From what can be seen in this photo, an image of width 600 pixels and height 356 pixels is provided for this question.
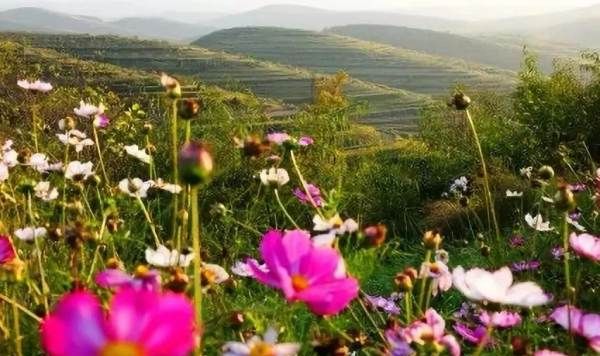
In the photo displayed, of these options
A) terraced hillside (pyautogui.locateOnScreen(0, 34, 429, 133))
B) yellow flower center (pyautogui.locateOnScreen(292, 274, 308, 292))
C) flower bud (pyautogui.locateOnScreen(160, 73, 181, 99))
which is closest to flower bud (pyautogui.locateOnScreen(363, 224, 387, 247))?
yellow flower center (pyautogui.locateOnScreen(292, 274, 308, 292))

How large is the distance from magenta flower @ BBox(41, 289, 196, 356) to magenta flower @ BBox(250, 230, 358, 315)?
0.27 m

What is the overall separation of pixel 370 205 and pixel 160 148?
2.61m

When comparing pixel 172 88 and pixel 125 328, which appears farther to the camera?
pixel 172 88

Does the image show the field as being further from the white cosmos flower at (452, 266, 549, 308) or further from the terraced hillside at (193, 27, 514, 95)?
the terraced hillside at (193, 27, 514, 95)

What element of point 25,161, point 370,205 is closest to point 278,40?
point 370,205

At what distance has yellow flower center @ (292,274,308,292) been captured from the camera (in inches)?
29.4

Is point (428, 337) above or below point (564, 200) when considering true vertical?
below

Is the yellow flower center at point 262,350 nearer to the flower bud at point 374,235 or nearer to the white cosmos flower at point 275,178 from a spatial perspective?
the flower bud at point 374,235

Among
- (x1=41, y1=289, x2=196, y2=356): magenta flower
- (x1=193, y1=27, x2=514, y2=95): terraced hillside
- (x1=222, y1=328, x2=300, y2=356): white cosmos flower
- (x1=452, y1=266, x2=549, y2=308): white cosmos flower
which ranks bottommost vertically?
(x1=193, y1=27, x2=514, y2=95): terraced hillside

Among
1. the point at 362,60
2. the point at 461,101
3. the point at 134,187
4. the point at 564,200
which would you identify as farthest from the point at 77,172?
the point at 362,60

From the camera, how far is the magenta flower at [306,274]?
0.71 m

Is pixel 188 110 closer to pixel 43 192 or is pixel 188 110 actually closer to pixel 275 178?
pixel 275 178

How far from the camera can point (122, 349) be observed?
0.42 m

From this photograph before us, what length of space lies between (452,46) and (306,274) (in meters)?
116
